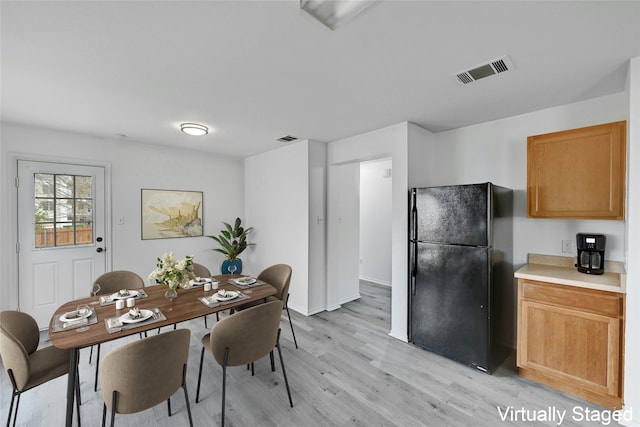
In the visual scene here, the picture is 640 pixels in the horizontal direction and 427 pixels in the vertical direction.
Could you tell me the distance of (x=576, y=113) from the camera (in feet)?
8.39

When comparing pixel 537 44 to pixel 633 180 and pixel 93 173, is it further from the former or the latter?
pixel 93 173

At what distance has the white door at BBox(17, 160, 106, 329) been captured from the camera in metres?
3.33

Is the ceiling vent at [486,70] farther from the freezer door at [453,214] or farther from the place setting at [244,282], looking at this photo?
the place setting at [244,282]

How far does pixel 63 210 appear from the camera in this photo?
11.7 ft

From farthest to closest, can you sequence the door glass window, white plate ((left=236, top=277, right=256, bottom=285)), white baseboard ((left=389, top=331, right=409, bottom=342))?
the door glass window → white baseboard ((left=389, top=331, right=409, bottom=342)) → white plate ((left=236, top=277, right=256, bottom=285))

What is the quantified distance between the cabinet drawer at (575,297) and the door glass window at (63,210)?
516cm

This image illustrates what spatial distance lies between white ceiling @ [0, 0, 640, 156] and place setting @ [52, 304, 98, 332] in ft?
5.78

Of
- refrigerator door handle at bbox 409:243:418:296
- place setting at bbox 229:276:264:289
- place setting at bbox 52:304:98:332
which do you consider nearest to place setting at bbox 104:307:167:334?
place setting at bbox 52:304:98:332

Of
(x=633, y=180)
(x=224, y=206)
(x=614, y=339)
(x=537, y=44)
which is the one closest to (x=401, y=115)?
(x=537, y=44)

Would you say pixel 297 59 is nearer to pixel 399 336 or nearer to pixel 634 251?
pixel 634 251

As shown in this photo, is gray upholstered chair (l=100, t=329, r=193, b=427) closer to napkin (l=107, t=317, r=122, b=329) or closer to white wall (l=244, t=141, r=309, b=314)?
napkin (l=107, t=317, r=122, b=329)

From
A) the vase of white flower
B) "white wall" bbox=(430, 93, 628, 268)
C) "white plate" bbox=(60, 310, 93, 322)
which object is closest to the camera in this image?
"white plate" bbox=(60, 310, 93, 322)

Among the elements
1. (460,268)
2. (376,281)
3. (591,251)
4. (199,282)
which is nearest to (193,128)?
(199,282)

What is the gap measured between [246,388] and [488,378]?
2.13m
